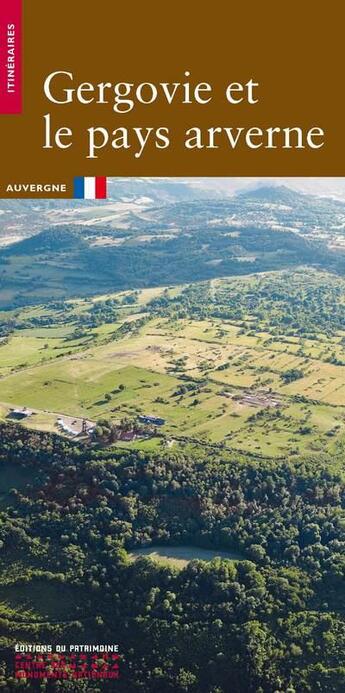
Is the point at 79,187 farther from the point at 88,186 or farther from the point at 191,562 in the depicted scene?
the point at 191,562

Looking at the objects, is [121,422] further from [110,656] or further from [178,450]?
[110,656]

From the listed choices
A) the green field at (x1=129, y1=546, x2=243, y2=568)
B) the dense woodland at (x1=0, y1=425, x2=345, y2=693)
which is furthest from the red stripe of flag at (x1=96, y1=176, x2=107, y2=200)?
the green field at (x1=129, y1=546, x2=243, y2=568)

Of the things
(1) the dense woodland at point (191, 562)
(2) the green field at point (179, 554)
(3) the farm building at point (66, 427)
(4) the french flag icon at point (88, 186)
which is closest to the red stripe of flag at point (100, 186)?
(4) the french flag icon at point (88, 186)

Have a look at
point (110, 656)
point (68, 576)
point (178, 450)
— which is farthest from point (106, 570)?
point (178, 450)

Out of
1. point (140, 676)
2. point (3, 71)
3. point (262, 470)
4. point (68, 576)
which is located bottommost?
point (140, 676)

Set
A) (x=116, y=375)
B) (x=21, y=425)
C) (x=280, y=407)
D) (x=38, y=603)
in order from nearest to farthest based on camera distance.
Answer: (x=38, y=603) → (x=21, y=425) → (x=280, y=407) → (x=116, y=375)

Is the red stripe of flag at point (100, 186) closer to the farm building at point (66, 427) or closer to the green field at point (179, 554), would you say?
the farm building at point (66, 427)

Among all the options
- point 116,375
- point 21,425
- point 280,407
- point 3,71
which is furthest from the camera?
point 116,375
